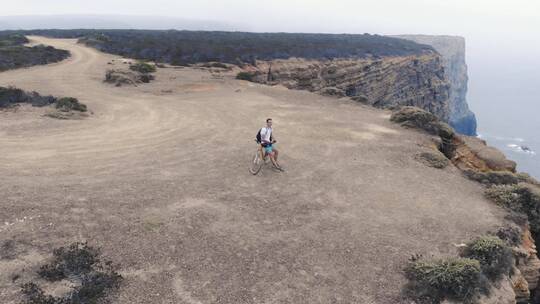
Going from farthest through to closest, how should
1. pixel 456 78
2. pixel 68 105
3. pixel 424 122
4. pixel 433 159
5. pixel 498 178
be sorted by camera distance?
1. pixel 456 78
2. pixel 68 105
3. pixel 424 122
4. pixel 433 159
5. pixel 498 178

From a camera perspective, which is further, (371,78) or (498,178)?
(371,78)

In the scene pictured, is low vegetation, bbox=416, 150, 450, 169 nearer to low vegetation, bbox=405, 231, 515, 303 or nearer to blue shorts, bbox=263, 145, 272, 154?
low vegetation, bbox=405, 231, 515, 303

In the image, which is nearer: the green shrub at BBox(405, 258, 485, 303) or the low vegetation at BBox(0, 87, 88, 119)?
the green shrub at BBox(405, 258, 485, 303)

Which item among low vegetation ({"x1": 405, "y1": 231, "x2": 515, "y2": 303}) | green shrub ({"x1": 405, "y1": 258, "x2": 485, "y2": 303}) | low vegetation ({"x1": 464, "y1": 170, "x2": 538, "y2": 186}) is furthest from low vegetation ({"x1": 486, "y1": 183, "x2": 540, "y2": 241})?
green shrub ({"x1": 405, "y1": 258, "x2": 485, "y2": 303})

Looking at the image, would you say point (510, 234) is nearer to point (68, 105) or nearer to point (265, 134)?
point (265, 134)

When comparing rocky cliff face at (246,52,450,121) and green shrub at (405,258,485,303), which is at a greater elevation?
rocky cliff face at (246,52,450,121)

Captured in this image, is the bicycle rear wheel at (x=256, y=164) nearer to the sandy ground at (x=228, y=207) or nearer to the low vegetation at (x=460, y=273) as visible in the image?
the sandy ground at (x=228, y=207)

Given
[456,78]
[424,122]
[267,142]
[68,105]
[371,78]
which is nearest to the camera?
[267,142]

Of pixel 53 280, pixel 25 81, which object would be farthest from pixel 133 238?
pixel 25 81

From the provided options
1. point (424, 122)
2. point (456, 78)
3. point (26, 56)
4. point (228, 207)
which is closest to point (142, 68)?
point (26, 56)
